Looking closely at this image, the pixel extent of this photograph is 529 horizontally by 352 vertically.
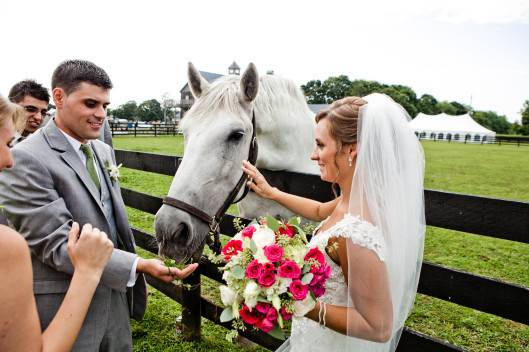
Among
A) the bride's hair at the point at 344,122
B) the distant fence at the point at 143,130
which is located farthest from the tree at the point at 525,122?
the bride's hair at the point at 344,122

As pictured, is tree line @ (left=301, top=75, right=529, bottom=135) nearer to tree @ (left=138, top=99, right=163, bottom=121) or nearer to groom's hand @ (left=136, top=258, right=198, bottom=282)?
tree @ (left=138, top=99, right=163, bottom=121)

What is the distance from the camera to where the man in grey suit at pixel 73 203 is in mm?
1936

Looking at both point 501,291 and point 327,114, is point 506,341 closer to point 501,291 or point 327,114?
point 501,291

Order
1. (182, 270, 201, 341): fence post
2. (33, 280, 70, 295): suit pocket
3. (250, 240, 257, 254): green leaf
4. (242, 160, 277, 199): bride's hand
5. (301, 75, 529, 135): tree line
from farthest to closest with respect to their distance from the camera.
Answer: (301, 75, 529, 135): tree line
(182, 270, 201, 341): fence post
(242, 160, 277, 199): bride's hand
(33, 280, 70, 295): suit pocket
(250, 240, 257, 254): green leaf

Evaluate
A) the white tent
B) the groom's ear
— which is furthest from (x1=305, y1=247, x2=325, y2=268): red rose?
the white tent

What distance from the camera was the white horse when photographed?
8.12 feet

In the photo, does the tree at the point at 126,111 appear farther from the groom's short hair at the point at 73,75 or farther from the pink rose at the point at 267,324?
the pink rose at the point at 267,324

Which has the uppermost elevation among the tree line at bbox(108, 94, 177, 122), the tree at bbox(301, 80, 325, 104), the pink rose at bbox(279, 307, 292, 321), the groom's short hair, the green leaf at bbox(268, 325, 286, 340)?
the tree at bbox(301, 80, 325, 104)

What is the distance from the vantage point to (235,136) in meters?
2.73

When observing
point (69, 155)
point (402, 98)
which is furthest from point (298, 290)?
point (402, 98)

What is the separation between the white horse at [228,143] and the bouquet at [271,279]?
93 cm

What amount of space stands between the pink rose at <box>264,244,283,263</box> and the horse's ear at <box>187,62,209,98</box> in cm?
189

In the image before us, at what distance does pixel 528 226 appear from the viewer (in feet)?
6.39

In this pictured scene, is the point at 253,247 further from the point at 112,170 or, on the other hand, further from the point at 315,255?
the point at 112,170
